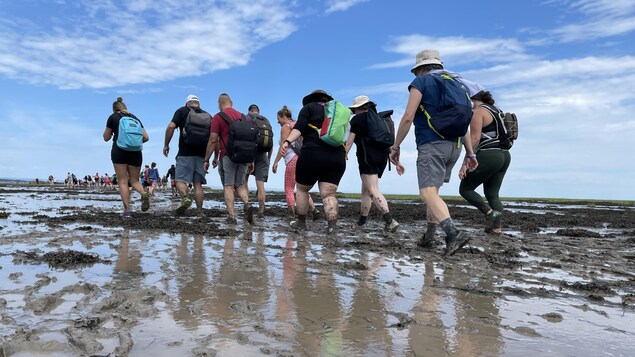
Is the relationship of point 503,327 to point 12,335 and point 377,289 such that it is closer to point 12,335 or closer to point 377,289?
point 377,289

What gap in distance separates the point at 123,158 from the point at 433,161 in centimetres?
595

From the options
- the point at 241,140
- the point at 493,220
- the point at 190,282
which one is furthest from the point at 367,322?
the point at 241,140

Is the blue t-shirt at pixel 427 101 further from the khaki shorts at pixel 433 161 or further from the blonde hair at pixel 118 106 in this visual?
the blonde hair at pixel 118 106

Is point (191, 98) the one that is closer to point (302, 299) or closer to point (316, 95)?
point (316, 95)

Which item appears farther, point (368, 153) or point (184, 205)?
point (184, 205)

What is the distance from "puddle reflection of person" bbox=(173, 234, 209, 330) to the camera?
7.95ft

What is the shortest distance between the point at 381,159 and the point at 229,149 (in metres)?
2.66

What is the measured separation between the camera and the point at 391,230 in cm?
737

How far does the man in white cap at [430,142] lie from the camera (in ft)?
16.2

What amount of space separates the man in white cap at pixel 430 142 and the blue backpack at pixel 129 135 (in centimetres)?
520

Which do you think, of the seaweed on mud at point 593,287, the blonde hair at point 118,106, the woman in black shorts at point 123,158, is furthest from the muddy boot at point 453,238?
the blonde hair at point 118,106

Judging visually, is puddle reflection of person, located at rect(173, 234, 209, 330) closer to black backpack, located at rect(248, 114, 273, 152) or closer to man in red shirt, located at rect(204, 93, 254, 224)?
man in red shirt, located at rect(204, 93, 254, 224)

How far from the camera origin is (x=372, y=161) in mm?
7281

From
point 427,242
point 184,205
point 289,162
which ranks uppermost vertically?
point 289,162
